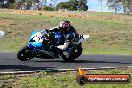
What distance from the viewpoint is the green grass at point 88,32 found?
35.2m

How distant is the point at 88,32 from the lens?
44.0m

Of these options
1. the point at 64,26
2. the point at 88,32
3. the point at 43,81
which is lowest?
the point at 88,32

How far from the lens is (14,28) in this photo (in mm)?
43094

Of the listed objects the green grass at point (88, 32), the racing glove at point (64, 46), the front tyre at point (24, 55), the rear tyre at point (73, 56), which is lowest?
the green grass at point (88, 32)

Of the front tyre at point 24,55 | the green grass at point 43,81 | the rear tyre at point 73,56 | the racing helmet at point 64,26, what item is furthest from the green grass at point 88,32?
the green grass at point 43,81

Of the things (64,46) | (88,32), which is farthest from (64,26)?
(88,32)

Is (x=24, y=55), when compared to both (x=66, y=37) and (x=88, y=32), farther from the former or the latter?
(x=88, y=32)

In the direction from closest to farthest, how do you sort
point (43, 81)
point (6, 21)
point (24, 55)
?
1. point (43, 81)
2. point (24, 55)
3. point (6, 21)

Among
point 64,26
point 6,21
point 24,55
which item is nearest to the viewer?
point 24,55

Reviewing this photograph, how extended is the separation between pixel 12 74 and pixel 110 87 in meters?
2.86

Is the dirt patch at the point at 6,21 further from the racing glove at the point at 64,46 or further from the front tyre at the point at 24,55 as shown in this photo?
the front tyre at the point at 24,55

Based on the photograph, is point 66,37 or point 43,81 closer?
point 43,81

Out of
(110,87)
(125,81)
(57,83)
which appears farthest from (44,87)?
(125,81)

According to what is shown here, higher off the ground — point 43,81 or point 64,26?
point 64,26
